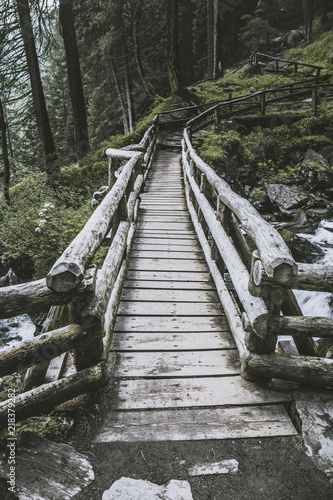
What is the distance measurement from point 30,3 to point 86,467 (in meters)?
13.4

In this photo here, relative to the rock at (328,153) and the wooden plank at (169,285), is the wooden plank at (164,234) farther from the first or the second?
the rock at (328,153)

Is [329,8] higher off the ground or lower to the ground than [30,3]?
higher

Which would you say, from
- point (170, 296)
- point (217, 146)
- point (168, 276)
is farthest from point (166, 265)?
point (217, 146)

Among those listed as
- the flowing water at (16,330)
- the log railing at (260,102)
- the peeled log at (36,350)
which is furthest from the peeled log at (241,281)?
the log railing at (260,102)

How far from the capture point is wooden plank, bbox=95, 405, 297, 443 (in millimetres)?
2238

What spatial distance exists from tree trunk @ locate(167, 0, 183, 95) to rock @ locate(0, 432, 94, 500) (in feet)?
60.3

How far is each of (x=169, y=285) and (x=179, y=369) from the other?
1628 millimetres

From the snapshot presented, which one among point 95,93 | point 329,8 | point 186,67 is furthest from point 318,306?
point 329,8

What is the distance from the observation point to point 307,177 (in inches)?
395

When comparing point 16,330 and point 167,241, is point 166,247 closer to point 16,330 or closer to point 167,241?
point 167,241

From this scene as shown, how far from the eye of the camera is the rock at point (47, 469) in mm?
1816

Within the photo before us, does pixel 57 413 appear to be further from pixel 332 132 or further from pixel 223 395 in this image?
pixel 332 132

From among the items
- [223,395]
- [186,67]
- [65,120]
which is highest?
[186,67]

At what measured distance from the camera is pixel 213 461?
2070 millimetres
